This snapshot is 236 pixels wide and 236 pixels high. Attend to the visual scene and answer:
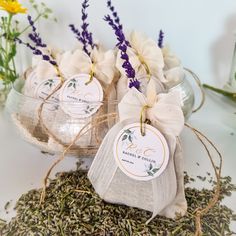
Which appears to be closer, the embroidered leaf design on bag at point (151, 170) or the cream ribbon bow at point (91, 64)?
the embroidered leaf design on bag at point (151, 170)

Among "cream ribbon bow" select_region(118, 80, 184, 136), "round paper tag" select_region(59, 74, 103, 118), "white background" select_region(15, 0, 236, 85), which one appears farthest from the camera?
"white background" select_region(15, 0, 236, 85)

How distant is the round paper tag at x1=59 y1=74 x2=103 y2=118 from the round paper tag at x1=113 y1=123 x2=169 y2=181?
0.41ft

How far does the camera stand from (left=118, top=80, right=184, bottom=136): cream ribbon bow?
1.58 feet


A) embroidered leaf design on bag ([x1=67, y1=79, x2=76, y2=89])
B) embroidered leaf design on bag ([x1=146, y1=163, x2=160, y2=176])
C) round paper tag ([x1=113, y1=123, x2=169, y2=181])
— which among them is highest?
embroidered leaf design on bag ([x1=67, y1=79, x2=76, y2=89])

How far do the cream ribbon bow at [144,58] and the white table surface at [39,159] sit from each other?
211 mm

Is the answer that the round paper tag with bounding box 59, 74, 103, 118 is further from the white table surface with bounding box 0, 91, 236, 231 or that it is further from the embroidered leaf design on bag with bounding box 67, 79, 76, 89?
the white table surface with bounding box 0, 91, 236, 231

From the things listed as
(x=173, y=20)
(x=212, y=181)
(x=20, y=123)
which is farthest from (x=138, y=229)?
(x=173, y=20)

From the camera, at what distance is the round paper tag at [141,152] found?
49 cm

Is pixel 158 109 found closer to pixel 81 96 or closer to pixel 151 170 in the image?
pixel 151 170

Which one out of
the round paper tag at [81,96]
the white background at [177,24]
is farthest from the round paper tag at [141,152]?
the white background at [177,24]

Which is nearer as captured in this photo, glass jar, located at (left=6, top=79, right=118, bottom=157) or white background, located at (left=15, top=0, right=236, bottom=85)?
glass jar, located at (left=6, top=79, right=118, bottom=157)

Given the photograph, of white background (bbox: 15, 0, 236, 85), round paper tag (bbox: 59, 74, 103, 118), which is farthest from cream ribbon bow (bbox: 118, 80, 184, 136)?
white background (bbox: 15, 0, 236, 85)

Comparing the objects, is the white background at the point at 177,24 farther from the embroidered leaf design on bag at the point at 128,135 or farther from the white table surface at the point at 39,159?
the embroidered leaf design on bag at the point at 128,135

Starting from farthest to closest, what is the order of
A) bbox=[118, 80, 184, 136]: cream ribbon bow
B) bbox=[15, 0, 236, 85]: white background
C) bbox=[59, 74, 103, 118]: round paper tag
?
bbox=[15, 0, 236, 85]: white background < bbox=[59, 74, 103, 118]: round paper tag < bbox=[118, 80, 184, 136]: cream ribbon bow
